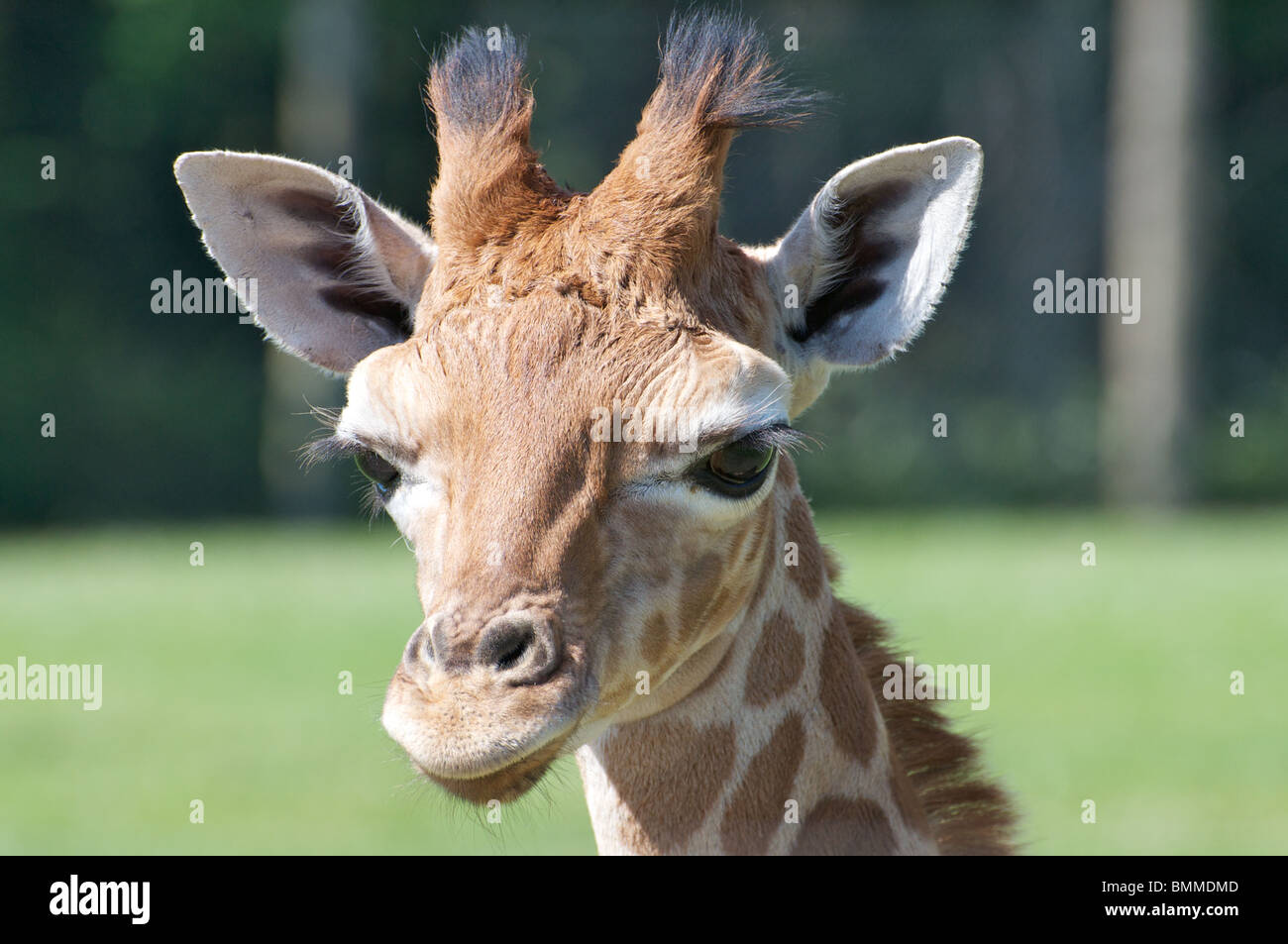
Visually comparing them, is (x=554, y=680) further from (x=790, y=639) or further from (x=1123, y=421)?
(x=1123, y=421)

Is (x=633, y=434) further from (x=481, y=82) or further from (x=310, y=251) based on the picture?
(x=310, y=251)

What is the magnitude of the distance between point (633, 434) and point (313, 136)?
27118mm

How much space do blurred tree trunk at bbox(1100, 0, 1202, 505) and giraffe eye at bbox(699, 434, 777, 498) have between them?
2509 cm

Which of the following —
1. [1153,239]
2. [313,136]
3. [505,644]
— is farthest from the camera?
[313,136]

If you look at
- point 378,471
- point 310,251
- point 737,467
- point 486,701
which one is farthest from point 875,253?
point 486,701

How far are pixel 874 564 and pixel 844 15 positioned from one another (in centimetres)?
1174

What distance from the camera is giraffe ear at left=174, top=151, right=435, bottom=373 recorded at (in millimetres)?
5188

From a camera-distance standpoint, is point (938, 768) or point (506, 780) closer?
point (506, 780)

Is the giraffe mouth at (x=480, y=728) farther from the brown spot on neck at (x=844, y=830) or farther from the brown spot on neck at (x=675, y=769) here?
the brown spot on neck at (x=844, y=830)

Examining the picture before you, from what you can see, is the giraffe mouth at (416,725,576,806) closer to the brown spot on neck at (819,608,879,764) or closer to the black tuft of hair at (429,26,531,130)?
the brown spot on neck at (819,608,879,764)

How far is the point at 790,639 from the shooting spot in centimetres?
494

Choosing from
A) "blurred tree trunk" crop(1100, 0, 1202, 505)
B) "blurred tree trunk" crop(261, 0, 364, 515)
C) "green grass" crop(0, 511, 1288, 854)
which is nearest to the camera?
"green grass" crop(0, 511, 1288, 854)

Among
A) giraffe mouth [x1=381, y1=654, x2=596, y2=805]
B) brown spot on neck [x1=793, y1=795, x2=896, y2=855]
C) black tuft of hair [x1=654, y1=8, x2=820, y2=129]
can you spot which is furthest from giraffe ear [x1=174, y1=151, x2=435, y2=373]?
brown spot on neck [x1=793, y1=795, x2=896, y2=855]

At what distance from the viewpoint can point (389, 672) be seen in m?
14.9
